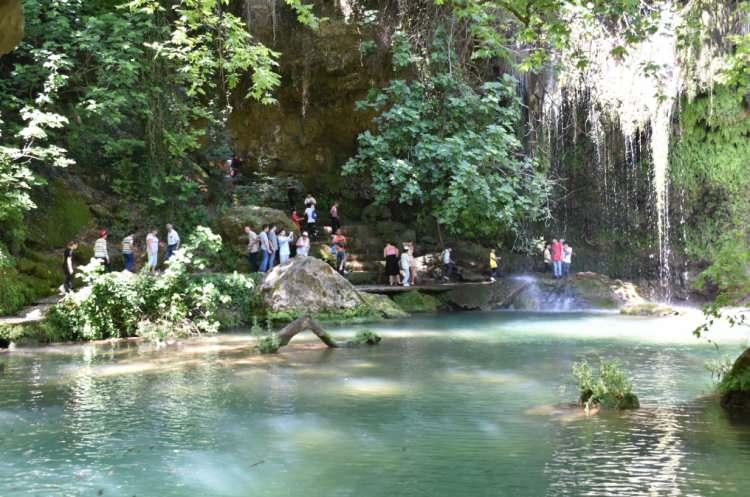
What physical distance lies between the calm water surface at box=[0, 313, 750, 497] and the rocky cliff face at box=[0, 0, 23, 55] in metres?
3.49

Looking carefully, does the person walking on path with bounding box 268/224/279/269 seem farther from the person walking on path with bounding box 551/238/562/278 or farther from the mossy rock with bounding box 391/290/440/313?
the person walking on path with bounding box 551/238/562/278

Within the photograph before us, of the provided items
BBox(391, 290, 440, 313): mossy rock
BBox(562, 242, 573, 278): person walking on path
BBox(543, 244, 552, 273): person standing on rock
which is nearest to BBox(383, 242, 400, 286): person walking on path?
BBox(391, 290, 440, 313): mossy rock

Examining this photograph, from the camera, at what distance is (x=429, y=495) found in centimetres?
586

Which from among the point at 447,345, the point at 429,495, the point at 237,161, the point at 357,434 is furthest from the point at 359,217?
the point at 429,495

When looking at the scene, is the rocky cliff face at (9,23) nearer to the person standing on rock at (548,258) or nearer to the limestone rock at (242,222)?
the limestone rock at (242,222)

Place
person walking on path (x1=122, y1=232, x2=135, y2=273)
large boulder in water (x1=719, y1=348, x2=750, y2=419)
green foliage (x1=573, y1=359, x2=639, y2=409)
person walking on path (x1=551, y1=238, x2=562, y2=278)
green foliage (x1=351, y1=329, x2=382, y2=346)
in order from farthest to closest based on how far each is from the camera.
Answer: person walking on path (x1=551, y1=238, x2=562, y2=278), person walking on path (x1=122, y1=232, x2=135, y2=273), green foliage (x1=351, y1=329, x2=382, y2=346), green foliage (x1=573, y1=359, x2=639, y2=409), large boulder in water (x1=719, y1=348, x2=750, y2=419)

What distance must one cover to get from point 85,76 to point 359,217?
37.1 ft

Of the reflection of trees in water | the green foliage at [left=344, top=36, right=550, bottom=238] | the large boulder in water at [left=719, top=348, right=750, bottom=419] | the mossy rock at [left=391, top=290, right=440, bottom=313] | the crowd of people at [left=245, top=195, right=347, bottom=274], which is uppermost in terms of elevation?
the green foliage at [left=344, top=36, right=550, bottom=238]

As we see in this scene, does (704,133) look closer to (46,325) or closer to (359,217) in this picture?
(359,217)

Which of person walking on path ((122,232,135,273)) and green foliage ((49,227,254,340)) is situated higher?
person walking on path ((122,232,135,273))

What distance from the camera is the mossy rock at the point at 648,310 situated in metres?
20.5

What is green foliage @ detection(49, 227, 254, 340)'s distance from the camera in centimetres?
1588

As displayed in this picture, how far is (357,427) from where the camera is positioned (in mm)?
8016

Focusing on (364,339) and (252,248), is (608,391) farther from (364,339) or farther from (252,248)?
(252,248)
